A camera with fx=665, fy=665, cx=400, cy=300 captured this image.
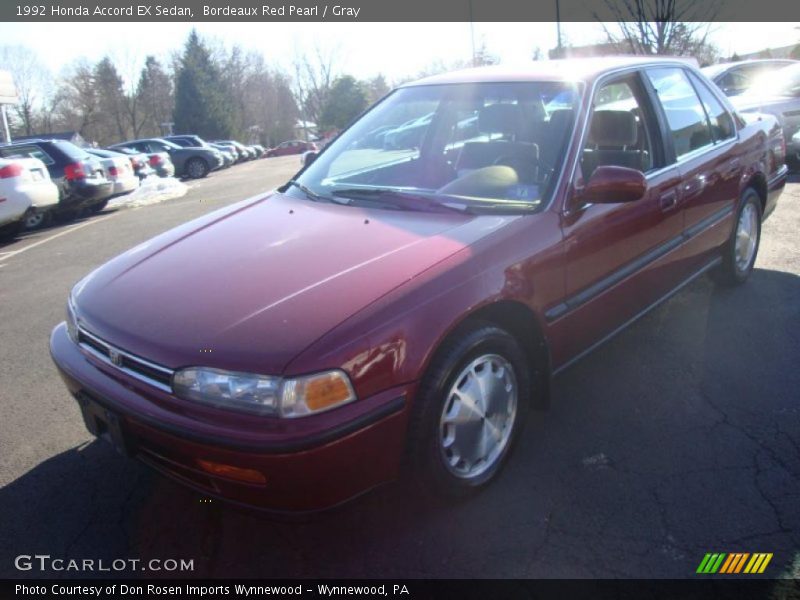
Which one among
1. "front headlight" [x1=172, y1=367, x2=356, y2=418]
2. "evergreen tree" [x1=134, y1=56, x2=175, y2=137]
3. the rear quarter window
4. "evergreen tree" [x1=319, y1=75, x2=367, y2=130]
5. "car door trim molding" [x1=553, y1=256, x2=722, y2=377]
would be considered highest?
"evergreen tree" [x1=134, y1=56, x2=175, y2=137]

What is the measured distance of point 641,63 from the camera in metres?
3.88

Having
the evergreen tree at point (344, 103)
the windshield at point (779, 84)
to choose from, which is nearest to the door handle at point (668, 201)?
the windshield at point (779, 84)

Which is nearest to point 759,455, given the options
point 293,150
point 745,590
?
point 745,590

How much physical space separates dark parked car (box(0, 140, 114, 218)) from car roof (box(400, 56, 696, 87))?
9239mm

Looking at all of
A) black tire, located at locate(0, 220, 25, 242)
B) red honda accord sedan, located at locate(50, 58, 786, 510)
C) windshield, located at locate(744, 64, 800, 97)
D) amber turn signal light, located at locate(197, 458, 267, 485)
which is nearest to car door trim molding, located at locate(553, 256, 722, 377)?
red honda accord sedan, located at locate(50, 58, 786, 510)

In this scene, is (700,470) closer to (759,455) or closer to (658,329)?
(759,455)

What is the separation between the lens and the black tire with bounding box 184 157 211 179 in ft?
80.8

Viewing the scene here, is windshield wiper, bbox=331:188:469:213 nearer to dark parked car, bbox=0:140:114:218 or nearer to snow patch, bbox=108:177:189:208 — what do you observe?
dark parked car, bbox=0:140:114:218

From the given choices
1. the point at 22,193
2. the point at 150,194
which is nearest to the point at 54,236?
the point at 22,193

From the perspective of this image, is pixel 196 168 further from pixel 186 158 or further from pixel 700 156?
pixel 700 156

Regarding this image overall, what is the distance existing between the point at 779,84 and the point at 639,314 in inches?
357

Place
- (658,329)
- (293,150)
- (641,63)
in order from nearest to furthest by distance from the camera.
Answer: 1. (641,63)
2. (658,329)
3. (293,150)

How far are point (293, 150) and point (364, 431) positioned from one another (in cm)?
4460

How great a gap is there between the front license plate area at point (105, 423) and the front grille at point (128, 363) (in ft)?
0.53
